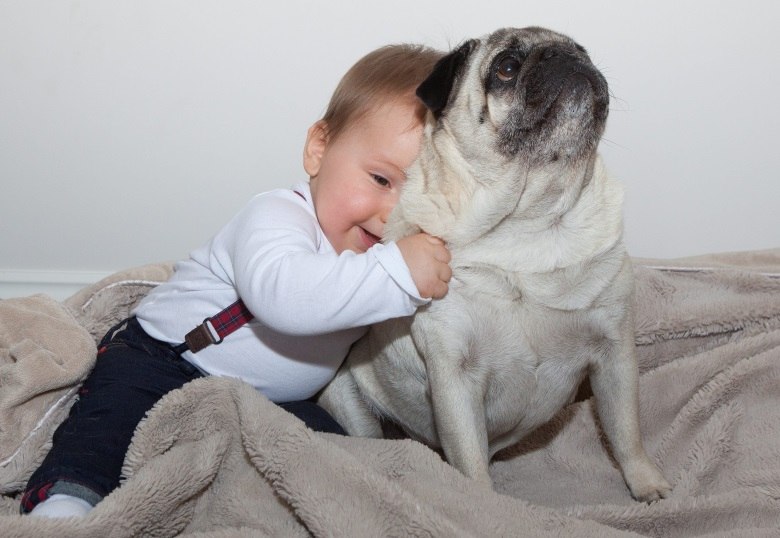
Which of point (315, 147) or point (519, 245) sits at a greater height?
point (315, 147)

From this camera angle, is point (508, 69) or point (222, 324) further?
point (222, 324)

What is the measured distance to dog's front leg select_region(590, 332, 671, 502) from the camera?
1.86 meters

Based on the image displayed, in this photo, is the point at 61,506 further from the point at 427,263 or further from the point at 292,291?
the point at 427,263

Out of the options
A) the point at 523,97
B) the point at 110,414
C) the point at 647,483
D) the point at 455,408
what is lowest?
the point at 647,483

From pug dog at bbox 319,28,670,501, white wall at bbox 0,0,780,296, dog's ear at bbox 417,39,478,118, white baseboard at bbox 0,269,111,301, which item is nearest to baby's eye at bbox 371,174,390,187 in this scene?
pug dog at bbox 319,28,670,501

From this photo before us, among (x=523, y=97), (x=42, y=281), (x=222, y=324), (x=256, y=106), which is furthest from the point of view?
(x=42, y=281)

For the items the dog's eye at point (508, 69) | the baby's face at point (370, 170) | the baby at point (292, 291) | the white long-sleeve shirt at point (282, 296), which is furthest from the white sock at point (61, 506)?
the dog's eye at point (508, 69)

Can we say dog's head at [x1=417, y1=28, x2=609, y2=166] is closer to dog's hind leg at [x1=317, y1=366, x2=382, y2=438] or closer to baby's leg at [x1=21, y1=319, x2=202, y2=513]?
dog's hind leg at [x1=317, y1=366, x2=382, y2=438]

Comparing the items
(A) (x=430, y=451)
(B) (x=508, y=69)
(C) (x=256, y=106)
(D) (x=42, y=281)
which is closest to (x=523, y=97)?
(B) (x=508, y=69)

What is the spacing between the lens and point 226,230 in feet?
6.64

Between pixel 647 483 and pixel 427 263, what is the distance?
67cm

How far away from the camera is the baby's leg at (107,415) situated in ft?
5.53

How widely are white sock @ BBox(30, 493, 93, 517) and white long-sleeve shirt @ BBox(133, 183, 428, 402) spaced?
467 millimetres

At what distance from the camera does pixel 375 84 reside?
208 centimetres
